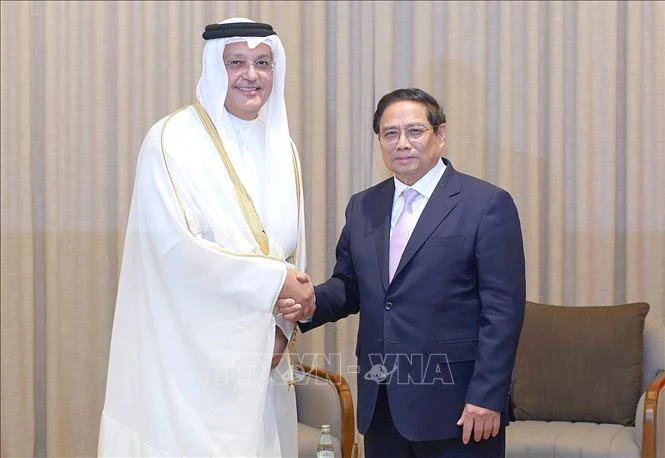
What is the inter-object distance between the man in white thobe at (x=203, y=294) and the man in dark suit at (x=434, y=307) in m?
0.17

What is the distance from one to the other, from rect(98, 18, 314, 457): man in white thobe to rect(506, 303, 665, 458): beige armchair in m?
1.52

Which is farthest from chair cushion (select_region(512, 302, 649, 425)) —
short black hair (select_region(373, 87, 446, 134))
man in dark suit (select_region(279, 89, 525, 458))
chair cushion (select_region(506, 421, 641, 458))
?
short black hair (select_region(373, 87, 446, 134))

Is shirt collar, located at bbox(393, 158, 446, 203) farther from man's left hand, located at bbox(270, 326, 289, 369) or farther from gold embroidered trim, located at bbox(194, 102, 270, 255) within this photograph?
man's left hand, located at bbox(270, 326, 289, 369)

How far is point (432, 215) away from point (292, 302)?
492 mm

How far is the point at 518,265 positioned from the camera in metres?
3.02

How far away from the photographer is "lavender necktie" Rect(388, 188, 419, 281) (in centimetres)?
311

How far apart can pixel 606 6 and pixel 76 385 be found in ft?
10.0

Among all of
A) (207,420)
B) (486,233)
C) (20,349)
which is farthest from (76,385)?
(486,233)

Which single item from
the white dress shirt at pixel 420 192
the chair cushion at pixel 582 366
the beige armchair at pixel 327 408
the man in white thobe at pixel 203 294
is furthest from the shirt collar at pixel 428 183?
the chair cushion at pixel 582 366

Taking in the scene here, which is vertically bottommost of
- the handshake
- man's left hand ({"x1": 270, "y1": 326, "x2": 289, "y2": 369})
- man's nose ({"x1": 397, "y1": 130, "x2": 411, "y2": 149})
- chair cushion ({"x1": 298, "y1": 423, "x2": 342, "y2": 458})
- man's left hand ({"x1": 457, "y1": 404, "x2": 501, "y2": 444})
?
chair cushion ({"x1": 298, "y1": 423, "x2": 342, "y2": 458})

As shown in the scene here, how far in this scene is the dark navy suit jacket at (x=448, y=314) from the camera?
297 cm

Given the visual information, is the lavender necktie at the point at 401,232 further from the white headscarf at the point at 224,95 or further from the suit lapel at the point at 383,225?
the white headscarf at the point at 224,95

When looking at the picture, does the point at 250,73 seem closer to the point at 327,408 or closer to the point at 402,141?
the point at 402,141

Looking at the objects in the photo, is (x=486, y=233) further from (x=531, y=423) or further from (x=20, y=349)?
(x=20, y=349)
